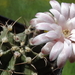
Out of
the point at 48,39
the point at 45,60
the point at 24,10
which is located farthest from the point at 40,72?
the point at 24,10

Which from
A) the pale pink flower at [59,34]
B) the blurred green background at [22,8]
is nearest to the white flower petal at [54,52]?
the pale pink flower at [59,34]

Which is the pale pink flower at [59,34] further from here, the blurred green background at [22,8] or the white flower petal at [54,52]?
the blurred green background at [22,8]

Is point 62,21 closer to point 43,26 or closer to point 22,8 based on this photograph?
point 43,26

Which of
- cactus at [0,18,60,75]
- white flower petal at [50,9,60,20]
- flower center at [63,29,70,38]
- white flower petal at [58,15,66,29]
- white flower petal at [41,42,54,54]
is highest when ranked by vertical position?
white flower petal at [50,9,60,20]

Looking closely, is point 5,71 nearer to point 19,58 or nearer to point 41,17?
point 19,58

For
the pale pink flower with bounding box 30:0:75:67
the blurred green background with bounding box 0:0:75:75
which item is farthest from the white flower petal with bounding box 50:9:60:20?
the blurred green background with bounding box 0:0:75:75

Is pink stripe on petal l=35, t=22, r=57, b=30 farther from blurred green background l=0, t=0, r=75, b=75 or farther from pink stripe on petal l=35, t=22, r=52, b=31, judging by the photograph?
blurred green background l=0, t=0, r=75, b=75
